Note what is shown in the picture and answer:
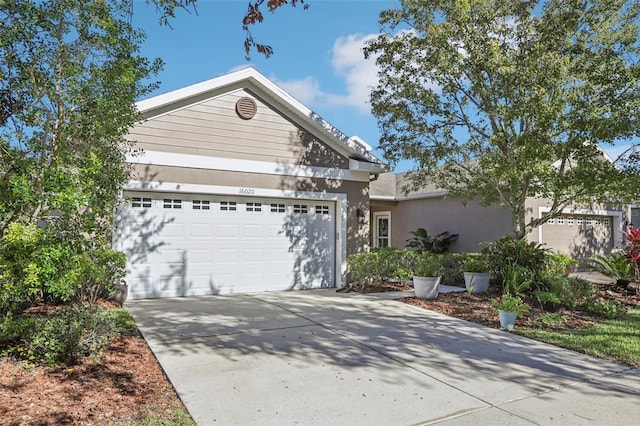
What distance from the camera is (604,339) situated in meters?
6.00

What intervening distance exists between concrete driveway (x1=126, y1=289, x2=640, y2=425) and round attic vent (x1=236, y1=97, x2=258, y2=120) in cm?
472

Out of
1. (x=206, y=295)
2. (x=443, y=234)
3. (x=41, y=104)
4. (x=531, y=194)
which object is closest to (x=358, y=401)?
(x=41, y=104)

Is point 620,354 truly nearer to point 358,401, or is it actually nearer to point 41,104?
point 358,401

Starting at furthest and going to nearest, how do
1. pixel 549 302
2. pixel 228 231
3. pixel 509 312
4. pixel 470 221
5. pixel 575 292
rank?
pixel 470 221, pixel 228 231, pixel 575 292, pixel 549 302, pixel 509 312

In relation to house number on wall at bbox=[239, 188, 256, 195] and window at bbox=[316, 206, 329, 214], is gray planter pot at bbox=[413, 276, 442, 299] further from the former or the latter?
house number on wall at bbox=[239, 188, 256, 195]

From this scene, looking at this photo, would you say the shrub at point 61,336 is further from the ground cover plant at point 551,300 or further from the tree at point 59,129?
the ground cover plant at point 551,300

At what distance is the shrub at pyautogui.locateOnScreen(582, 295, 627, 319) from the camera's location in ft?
24.8

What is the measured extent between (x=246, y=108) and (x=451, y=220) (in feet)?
30.5

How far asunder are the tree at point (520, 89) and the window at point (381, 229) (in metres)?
7.86

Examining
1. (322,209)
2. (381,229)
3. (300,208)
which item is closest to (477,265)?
(322,209)

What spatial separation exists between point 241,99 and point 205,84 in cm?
93

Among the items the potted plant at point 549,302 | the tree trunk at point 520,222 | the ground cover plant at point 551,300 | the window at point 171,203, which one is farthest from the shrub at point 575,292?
the window at point 171,203

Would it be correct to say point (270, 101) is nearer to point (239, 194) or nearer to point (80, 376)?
point (239, 194)

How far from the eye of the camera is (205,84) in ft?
30.2
